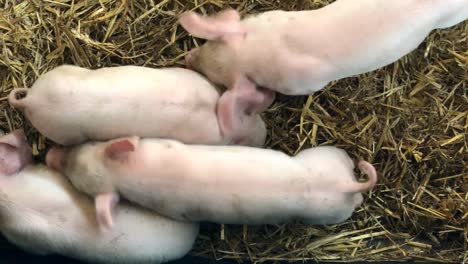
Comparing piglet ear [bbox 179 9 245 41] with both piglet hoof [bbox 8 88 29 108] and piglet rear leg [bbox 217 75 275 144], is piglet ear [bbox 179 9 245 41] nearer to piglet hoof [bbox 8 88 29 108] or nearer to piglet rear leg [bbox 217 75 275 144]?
piglet rear leg [bbox 217 75 275 144]

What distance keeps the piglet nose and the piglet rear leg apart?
1.60ft

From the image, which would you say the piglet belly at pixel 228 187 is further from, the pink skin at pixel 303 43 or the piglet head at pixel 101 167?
the pink skin at pixel 303 43

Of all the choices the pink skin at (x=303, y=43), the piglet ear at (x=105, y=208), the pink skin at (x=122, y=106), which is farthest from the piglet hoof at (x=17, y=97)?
the pink skin at (x=303, y=43)

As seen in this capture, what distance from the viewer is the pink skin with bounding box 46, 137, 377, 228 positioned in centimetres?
191

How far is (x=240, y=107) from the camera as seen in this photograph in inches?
82.6

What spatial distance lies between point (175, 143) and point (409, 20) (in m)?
0.72

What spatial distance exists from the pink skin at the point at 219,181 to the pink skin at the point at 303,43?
0.60 ft

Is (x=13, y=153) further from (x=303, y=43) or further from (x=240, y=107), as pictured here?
(x=303, y=43)

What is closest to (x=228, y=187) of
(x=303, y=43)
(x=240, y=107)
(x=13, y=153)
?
(x=240, y=107)

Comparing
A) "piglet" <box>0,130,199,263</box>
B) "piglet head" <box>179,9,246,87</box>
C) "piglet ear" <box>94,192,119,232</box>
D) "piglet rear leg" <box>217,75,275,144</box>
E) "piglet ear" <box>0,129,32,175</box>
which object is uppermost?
"piglet head" <box>179,9,246,87</box>

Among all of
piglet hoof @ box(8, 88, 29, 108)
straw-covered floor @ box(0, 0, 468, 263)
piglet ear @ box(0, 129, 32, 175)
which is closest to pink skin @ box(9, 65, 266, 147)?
piglet hoof @ box(8, 88, 29, 108)

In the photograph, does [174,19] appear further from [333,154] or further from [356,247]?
[356,247]

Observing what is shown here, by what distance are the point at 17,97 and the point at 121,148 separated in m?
0.49

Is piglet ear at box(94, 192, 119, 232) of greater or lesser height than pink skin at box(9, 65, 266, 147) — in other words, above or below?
below
